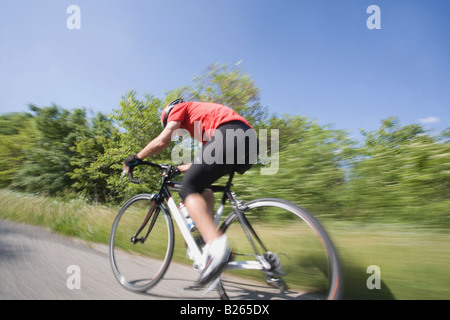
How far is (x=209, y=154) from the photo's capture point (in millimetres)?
2176

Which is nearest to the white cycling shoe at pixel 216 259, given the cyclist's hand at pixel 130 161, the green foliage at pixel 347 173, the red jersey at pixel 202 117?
the red jersey at pixel 202 117

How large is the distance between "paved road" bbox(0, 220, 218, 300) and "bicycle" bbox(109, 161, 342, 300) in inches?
6.4

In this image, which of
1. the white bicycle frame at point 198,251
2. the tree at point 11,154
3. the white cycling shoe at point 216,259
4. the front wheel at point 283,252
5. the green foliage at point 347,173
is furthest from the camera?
the tree at point 11,154

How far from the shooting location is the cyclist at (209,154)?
1986 mm

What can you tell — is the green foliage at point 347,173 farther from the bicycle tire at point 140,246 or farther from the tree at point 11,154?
the tree at point 11,154

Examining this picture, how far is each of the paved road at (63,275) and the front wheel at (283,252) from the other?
1.78ft

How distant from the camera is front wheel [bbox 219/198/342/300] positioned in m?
1.84

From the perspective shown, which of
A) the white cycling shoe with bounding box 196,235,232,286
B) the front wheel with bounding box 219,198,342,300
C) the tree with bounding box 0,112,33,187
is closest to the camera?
the front wheel with bounding box 219,198,342,300

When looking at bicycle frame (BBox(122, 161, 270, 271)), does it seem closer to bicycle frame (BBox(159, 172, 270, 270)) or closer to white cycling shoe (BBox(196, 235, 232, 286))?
bicycle frame (BBox(159, 172, 270, 270))

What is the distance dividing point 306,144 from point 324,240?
4.77 m

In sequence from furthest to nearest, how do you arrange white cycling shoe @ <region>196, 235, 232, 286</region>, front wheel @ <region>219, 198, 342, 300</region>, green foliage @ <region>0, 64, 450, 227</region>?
green foliage @ <region>0, 64, 450, 227</region>
white cycling shoe @ <region>196, 235, 232, 286</region>
front wheel @ <region>219, 198, 342, 300</region>

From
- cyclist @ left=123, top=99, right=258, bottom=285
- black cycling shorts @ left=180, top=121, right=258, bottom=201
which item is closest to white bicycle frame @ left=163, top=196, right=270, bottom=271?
cyclist @ left=123, top=99, right=258, bottom=285

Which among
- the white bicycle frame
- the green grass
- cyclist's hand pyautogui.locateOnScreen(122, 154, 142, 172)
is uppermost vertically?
cyclist's hand pyautogui.locateOnScreen(122, 154, 142, 172)
